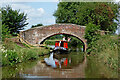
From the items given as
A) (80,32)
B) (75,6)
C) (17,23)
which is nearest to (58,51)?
(80,32)

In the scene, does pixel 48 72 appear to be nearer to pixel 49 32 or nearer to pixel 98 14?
pixel 49 32

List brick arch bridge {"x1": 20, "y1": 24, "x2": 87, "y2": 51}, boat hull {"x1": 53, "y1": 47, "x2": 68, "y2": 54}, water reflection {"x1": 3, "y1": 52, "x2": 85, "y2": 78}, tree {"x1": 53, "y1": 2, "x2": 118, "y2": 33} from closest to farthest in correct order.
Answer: water reflection {"x1": 3, "y1": 52, "x2": 85, "y2": 78}
brick arch bridge {"x1": 20, "y1": 24, "x2": 87, "y2": 51}
boat hull {"x1": 53, "y1": 47, "x2": 68, "y2": 54}
tree {"x1": 53, "y1": 2, "x2": 118, "y2": 33}

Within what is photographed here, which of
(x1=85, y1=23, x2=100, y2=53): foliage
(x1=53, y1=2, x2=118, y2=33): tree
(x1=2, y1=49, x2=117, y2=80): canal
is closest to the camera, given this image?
(x1=2, y1=49, x2=117, y2=80): canal

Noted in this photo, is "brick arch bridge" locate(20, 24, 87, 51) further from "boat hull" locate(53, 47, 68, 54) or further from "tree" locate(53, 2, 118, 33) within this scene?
"tree" locate(53, 2, 118, 33)

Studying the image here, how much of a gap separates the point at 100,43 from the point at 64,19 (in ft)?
50.1

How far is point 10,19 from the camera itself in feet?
88.9

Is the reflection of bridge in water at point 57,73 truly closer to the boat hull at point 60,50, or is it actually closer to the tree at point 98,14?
the boat hull at point 60,50

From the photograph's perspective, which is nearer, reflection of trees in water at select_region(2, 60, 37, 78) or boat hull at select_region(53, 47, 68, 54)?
reflection of trees in water at select_region(2, 60, 37, 78)

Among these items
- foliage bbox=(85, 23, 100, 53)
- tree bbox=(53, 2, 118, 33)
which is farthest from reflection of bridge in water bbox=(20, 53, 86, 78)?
tree bbox=(53, 2, 118, 33)

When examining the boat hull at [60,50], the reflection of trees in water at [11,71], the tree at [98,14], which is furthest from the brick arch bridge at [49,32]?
the reflection of trees in water at [11,71]

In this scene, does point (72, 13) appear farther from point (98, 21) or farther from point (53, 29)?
point (53, 29)

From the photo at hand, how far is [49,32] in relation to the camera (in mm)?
23234

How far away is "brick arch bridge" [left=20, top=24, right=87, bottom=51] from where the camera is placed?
74.8 ft

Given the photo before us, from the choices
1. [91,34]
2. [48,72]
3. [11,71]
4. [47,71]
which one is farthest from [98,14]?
[11,71]
